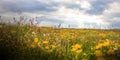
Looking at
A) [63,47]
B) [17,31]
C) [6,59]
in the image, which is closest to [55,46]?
[63,47]

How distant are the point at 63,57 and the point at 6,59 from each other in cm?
131

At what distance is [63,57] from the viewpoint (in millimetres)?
6582

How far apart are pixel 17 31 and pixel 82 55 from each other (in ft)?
11.3

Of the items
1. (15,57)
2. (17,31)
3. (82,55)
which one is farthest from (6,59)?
(17,31)

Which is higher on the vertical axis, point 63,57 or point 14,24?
point 14,24

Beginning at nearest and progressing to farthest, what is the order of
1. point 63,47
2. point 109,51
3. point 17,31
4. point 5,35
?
point 109,51, point 63,47, point 5,35, point 17,31

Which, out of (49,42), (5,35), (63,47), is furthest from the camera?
(5,35)

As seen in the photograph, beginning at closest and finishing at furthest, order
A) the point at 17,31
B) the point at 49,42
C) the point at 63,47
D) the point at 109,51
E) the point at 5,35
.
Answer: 1. the point at 109,51
2. the point at 63,47
3. the point at 49,42
4. the point at 5,35
5. the point at 17,31

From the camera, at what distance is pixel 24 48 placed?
7207 millimetres

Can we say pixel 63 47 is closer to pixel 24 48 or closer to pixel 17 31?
pixel 24 48

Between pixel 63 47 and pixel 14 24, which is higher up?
pixel 14 24

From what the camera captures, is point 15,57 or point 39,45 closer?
point 15,57

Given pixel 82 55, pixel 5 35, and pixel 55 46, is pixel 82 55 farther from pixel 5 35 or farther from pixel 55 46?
pixel 5 35

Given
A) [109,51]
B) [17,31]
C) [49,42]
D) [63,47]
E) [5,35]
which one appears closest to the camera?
[109,51]
